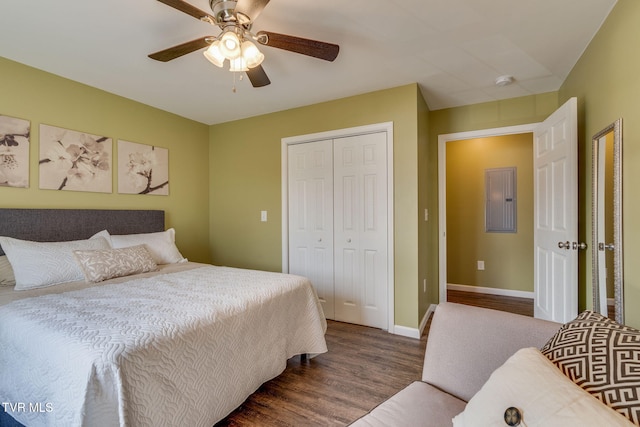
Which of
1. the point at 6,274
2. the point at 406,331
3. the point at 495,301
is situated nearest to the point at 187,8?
the point at 6,274

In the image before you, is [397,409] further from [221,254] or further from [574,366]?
[221,254]

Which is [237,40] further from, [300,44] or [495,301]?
[495,301]

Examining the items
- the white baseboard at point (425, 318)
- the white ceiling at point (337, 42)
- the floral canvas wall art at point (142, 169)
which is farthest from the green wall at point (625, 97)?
the floral canvas wall art at point (142, 169)

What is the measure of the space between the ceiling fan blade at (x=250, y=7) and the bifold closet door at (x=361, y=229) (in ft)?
5.65

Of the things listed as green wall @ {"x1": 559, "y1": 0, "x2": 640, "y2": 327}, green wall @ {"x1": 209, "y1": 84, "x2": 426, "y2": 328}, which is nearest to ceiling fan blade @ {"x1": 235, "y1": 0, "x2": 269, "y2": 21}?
green wall @ {"x1": 209, "y1": 84, "x2": 426, "y2": 328}

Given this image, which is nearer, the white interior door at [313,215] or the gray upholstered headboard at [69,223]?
the gray upholstered headboard at [69,223]

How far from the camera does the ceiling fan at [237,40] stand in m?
1.44

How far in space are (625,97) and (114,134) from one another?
13.2ft

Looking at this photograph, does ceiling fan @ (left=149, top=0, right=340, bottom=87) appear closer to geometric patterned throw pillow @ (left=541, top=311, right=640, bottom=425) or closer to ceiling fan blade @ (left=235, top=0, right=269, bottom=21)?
ceiling fan blade @ (left=235, top=0, right=269, bottom=21)

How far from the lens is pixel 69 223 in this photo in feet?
8.22

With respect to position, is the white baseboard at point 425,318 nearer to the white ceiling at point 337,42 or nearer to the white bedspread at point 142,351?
the white bedspread at point 142,351

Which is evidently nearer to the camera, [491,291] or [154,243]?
[154,243]

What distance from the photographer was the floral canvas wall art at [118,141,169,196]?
298 cm

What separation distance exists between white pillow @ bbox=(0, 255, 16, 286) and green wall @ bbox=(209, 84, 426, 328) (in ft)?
6.79
